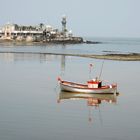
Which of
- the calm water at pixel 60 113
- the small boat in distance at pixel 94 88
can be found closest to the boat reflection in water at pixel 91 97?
the calm water at pixel 60 113

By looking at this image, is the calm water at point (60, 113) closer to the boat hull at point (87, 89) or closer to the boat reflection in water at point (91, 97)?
the boat reflection in water at point (91, 97)

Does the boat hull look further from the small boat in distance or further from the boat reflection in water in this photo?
the boat reflection in water

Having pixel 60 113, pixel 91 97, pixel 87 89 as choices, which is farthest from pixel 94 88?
pixel 60 113

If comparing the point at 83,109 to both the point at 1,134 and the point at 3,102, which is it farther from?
the point at 1,134

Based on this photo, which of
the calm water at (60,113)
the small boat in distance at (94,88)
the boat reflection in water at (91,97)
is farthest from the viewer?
the small boat in distance at (94,88)

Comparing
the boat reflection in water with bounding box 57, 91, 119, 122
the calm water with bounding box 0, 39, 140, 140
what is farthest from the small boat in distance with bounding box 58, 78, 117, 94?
A: the calm water with bounding box 0, 39, 140, 140

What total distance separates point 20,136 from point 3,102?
375 inches

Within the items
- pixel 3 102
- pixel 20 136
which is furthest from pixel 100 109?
pixel 20 136

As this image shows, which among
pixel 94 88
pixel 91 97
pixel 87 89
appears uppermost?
pixel 94 88

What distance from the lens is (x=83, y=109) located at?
31094 mm

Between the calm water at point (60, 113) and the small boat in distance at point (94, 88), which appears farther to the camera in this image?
the small boat in distance at point (94, 88)

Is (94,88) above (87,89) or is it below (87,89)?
above

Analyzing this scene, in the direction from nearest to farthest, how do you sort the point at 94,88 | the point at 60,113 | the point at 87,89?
the point at 60,113 → the point at 94,88 → the point at 87,89

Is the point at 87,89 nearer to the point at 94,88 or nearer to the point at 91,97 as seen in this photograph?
the point at 94,88
